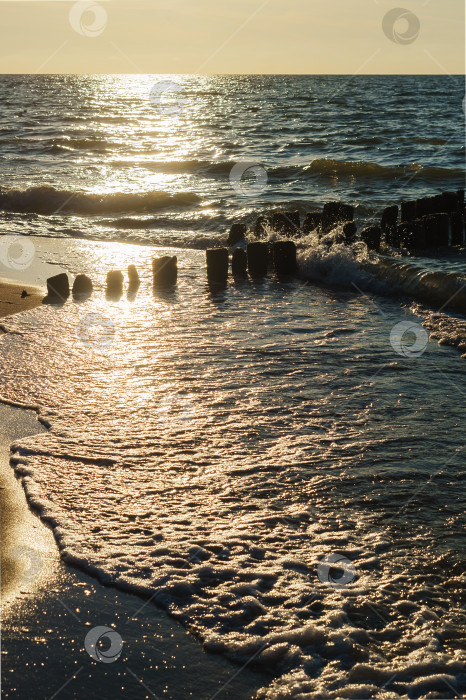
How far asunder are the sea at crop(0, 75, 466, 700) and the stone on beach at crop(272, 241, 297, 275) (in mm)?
191

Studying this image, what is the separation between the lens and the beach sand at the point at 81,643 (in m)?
3.14

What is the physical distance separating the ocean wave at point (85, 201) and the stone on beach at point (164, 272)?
9.00 metres

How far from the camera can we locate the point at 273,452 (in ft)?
17.2

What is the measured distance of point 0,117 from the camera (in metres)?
47.0

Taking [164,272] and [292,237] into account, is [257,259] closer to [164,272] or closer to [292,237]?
[164,272]

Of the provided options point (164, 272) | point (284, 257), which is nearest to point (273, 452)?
point (164, 272)

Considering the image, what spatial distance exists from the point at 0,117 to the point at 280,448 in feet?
154

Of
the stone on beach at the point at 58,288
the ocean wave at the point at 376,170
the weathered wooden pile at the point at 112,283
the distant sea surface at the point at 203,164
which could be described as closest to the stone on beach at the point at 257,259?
the weathered wooden pile at the point at 112,283

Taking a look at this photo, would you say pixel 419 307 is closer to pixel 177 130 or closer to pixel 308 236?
pixel 308 236

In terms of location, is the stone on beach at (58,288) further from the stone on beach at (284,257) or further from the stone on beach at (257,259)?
the stone on beach at (284,257)

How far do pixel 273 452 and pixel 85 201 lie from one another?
54.2ft

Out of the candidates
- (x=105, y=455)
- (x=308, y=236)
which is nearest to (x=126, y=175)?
(x=308, y=236)

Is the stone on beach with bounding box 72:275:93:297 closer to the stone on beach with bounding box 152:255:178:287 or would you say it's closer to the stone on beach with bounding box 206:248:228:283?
the stone on beach with bounding box 152:255:178:287

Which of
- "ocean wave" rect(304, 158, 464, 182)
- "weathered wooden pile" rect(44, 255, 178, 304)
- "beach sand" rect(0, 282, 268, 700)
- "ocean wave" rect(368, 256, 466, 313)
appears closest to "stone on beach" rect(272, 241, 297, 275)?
"ocean wave" rect(368, 256, 466, 313)
